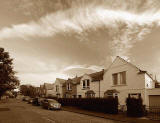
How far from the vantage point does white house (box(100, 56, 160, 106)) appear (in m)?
22.4

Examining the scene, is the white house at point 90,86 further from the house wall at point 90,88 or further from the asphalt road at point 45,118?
the asphalt road at point 45,118

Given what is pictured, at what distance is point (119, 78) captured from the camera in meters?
26.3

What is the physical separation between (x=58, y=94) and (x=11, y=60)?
1657cm

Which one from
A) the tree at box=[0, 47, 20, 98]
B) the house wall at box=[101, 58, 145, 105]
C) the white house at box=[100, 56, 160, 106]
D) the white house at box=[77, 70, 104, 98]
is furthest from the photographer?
the tree at box=[0, 47, 20, 98]

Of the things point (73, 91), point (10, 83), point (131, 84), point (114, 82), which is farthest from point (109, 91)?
point (10, 83)

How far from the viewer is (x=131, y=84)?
23.9 m

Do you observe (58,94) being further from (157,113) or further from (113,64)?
(157,113)

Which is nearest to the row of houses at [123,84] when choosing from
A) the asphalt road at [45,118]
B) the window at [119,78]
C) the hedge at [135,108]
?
the window at [119,78]

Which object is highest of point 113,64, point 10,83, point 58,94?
point 113,64

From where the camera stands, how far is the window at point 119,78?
84.4 feet

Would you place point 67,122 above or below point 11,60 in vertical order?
below

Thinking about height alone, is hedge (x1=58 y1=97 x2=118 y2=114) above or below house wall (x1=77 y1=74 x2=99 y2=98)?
below

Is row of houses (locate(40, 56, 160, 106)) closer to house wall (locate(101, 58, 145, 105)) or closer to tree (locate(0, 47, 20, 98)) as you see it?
house wall (locate(101, 58, 145, 105))

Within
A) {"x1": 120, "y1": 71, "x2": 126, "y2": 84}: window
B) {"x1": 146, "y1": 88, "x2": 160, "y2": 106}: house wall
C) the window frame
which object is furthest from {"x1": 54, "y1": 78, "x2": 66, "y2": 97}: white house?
{"x1": 146, "y1": 88, "x2": 160, "y2": 106}: house wall
